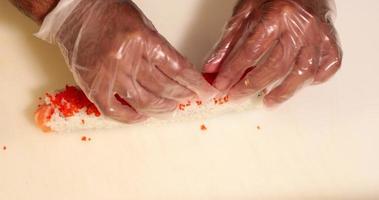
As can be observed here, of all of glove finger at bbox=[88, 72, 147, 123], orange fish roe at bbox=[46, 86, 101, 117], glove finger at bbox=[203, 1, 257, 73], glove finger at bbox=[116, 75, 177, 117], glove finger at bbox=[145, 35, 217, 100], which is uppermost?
glove finger at bbox=[203, 1, 257, 73]

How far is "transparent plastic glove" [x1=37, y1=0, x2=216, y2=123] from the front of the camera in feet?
3.46

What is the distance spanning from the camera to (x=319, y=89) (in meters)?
1.39

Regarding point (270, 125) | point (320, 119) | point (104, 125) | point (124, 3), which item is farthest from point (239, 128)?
point (124, 3)

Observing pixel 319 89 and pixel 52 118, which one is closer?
pixel 52 118

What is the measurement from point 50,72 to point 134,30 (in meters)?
0.46

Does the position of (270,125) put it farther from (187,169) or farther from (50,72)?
(50,72)

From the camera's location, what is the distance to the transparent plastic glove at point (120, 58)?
105 cm

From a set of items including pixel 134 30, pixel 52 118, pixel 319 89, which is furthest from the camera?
pixel 319 89

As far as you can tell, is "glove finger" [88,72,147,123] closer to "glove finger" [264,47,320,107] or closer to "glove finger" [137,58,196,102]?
"glove finger" [137,58,196,102]

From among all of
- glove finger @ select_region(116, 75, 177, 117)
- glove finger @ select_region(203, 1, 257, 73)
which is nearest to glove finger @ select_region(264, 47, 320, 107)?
glove finger @ select_region(203, 1, 257, 73)

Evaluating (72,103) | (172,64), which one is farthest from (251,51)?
(72,103)

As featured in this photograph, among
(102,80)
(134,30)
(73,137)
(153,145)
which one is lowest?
(73,137)

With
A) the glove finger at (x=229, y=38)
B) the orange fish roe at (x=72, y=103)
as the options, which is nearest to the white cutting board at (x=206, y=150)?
the orange fish roe at (x=72, y=103)

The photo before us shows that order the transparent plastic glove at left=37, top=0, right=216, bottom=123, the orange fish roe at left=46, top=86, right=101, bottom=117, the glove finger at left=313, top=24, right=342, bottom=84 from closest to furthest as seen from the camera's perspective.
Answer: the transparent plastic glove at left=37, top=0, right=216, bottom=123
the glove finger at left=313, top=24, right=342, bottom=84
the orange fish roe at left=46, top=86, right=101, bottom=117
